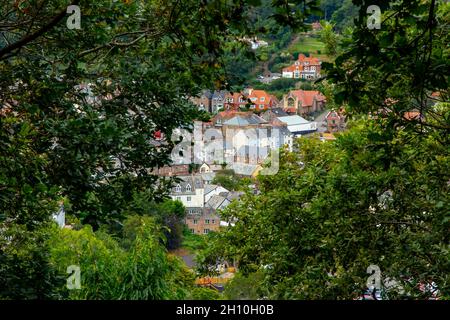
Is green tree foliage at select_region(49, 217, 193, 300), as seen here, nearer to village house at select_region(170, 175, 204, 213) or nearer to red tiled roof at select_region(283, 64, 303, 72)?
village house at select_region(170, 175, 204, 213)

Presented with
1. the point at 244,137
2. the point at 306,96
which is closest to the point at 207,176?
the point at 244,137

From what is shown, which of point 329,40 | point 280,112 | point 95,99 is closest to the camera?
point 95,99

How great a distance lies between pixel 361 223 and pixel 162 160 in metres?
1.82

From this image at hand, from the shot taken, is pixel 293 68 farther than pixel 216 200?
Yes

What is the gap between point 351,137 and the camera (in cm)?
741

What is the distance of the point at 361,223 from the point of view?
21.6 ft

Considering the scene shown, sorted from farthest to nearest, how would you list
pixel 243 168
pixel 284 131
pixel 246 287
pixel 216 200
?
1. pixel 284 131
2. pixel 243 168
3. pixel 216 200
4. pixel 246 287

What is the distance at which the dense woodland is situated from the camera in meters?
5.20

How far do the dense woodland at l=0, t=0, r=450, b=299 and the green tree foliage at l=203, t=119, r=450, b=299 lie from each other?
1cm

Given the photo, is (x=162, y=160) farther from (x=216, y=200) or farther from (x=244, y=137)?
(x=244, y=137)

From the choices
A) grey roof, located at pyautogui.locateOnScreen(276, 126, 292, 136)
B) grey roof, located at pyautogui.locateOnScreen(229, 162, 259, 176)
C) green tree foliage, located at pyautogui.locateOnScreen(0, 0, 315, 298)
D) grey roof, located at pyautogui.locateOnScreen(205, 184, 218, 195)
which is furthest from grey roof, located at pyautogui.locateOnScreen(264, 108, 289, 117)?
green tree foliage, located at pyautogui.locateOnScreen(0, 0, 315, 298)

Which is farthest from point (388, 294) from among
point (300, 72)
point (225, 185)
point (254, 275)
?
point (300, 72)
